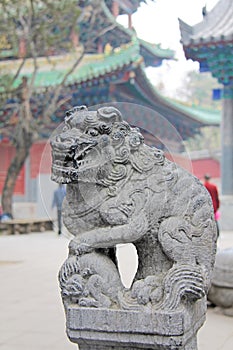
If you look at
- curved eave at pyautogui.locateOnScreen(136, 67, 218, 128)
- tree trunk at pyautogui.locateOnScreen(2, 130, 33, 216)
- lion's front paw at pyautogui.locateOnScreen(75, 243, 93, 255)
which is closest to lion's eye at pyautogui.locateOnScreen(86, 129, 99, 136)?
lion's front paw at pyautogui.locateOnScreen(75, 243, 93, 255)

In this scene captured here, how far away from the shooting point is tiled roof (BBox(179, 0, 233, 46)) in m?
13.2

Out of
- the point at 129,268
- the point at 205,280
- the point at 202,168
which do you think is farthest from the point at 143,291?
the point at 202,168

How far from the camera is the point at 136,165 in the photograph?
3154 millimetres

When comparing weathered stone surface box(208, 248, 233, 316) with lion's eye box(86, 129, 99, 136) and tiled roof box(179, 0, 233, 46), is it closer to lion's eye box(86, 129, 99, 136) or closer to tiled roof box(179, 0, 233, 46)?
lion's eye box(86, 129, 99, 136)

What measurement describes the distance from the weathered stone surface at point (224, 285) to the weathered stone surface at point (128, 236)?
2108mm

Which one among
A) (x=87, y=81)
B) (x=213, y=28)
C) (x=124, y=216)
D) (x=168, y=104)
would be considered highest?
(x=213, y=28)

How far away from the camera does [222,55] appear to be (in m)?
13.8

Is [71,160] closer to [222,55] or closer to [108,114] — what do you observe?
[108,114]

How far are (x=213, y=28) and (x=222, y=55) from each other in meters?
0.86

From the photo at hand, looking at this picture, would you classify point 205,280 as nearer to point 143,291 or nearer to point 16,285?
point 143,291

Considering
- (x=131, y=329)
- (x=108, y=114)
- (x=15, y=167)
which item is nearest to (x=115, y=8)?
(x=15, y=167)

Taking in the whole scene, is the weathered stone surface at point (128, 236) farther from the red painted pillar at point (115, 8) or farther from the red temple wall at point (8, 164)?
the red painted pillar at point (115, 8)

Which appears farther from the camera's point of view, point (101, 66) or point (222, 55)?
point (101, 66)

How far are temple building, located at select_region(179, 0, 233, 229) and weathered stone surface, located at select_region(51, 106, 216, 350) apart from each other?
10620mm
